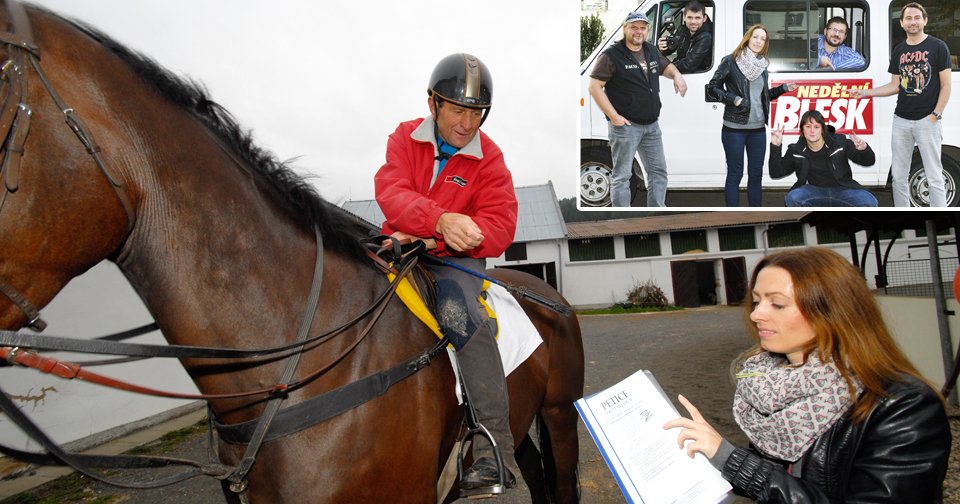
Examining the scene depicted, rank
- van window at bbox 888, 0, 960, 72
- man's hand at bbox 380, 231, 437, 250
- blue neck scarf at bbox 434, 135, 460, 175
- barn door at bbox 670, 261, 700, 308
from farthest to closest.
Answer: barn door at bbox 670, 261, 700, 308, van window at bbox 888, 0, 960, 72, blue neck scarf at bbox 434, 135, 460, 175, man's hand at bbox 380, 231, 437, 250

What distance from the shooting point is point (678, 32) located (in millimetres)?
4367

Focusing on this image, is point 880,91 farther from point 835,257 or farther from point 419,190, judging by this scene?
point 419,190

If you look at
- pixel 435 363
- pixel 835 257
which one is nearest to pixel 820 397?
pixel 835 257

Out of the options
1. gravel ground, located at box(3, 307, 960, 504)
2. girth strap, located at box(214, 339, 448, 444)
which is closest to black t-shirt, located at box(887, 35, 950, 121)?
gravel ground, located at box(3, 307, 960, 504)

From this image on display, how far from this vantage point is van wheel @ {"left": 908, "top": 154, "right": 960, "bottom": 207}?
4.13 meters

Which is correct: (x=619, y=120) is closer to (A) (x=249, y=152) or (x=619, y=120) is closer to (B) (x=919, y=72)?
(B) (x=919, y=72)

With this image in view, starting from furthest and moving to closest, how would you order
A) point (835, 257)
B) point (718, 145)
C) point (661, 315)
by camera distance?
point (661, 315)
point (718, 145)
point (835, 257)

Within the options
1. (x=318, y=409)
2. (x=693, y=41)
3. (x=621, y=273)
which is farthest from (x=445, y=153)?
(x=621, y=273)

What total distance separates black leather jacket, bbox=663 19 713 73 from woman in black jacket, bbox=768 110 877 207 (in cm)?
82

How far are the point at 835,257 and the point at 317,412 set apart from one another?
1751 millimetres

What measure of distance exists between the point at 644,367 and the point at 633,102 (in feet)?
23.7

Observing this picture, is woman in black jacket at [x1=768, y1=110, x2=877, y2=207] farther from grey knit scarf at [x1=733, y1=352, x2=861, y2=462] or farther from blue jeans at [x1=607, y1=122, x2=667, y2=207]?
grey knit scarf at [x1=733, y1=352, x2=861, y2=462]

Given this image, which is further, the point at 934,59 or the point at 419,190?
the point at 934,59

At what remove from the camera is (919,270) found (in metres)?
11.0
